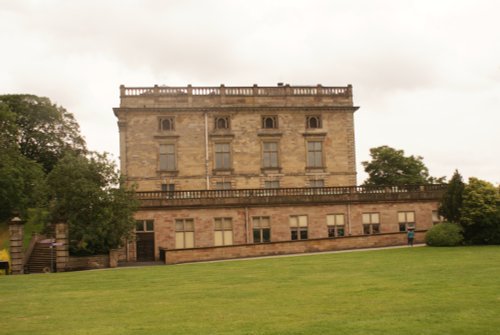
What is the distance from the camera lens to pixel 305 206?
45094 mm

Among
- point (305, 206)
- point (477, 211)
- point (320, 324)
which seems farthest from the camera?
point (305, 206)

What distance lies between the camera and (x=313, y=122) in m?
54.0

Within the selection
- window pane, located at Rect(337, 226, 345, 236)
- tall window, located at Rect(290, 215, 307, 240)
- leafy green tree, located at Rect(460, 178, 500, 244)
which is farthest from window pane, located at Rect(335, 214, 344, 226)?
leafy green tree, located at Rect(460, 178, 500, 244)

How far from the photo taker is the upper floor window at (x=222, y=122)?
172ft

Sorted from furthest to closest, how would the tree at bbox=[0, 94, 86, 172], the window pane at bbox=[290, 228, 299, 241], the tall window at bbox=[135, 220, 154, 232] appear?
the tree at bbox=[0, 94, 86, 172]
the window pane at bbox=[290, 228, 299, 241]
the tall window at bbox=[135, 220, 154, 232]

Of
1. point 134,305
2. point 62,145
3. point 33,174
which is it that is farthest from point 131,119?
point 134,305

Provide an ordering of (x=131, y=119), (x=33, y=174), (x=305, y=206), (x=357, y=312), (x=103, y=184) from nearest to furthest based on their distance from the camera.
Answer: (x=357, y=312), (x=103, y=184), (x=305, y=206), (x=131, y=119), (x=33, y=174)

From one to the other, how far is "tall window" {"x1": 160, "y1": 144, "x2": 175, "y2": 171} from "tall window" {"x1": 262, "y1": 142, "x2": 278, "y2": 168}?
26.2 feet

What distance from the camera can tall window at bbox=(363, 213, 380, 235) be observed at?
4597cm

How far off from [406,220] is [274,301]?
32.1 m

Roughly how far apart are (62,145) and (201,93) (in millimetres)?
22934

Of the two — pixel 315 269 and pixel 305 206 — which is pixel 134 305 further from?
pixel 305 206

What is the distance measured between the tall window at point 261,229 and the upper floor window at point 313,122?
12.6 meters

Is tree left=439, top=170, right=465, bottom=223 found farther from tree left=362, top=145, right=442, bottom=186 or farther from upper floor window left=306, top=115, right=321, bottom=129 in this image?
tree left=362, top=145, right=442, bottom=186
